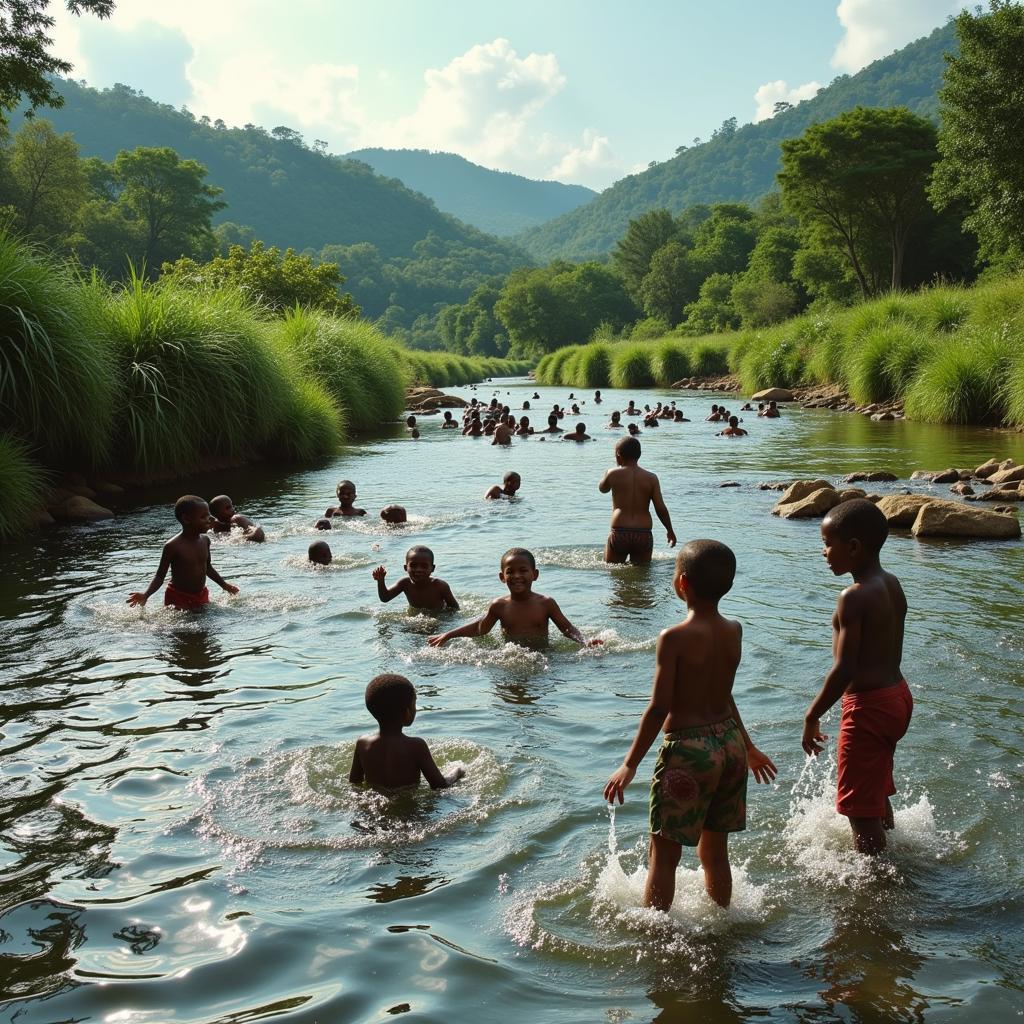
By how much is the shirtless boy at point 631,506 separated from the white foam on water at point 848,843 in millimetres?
5411

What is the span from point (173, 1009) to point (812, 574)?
24.8ft

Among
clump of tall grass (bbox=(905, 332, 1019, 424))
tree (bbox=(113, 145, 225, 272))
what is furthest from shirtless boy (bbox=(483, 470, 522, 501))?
tree (bbox=(113, 145, 225, 272))

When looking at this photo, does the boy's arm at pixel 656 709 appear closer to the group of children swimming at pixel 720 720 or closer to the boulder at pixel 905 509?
the group of children swimming at pixel 720 720

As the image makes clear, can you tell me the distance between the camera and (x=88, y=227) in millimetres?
72562

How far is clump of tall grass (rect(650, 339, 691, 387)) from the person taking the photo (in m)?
53.3

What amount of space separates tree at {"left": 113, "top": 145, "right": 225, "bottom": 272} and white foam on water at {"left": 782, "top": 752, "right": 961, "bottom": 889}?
82.7 metres

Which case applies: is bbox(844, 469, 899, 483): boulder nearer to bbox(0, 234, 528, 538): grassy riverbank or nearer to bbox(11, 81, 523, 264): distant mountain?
bbox(0, 234, 528, 538): grassy riverbank

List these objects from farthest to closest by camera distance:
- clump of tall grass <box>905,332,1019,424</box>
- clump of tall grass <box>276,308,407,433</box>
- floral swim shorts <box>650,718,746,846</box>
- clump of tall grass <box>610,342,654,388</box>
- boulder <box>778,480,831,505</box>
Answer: clump of tall grass <box>610,342,654,388</box>
clump of tall grass <box>276,308,407,433</box>
clump of tall grass <box>905,332,1019,424</box>
boulder <box>778,480,831,505</box>
floral swim shorts <box>650,718,746,846</box>

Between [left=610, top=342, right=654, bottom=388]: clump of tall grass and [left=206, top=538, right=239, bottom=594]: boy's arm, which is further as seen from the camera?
[left=610, top=342, right=654, bottom=388]: clump of tall grass

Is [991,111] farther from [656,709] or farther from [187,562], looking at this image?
[656,709]

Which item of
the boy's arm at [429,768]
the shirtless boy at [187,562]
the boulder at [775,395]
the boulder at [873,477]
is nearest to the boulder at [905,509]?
the boulder at [873,477]

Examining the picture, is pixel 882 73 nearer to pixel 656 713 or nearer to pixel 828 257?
pixel 828 257

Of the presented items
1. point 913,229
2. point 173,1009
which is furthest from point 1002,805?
point 913,229

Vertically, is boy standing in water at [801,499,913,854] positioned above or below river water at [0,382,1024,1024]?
above
